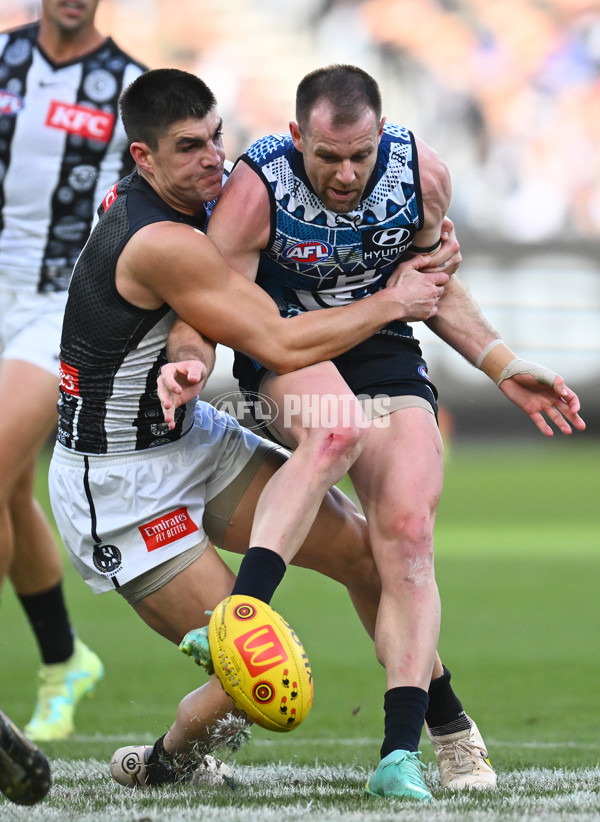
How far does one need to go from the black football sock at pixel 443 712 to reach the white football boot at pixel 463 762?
2cm

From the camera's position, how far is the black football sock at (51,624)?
17.3 feet

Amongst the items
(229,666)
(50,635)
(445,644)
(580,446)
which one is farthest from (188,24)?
(229,666)

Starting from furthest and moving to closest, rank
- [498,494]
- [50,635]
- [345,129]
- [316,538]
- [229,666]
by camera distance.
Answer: [498,494] → [50,635] → [316,538] → [345,129] → [229,666]

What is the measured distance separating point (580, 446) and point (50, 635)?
21.6 m

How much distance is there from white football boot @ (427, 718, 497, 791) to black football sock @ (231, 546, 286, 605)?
31.3 inches

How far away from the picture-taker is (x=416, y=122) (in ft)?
82.5

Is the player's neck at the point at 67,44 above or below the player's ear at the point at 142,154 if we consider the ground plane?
above

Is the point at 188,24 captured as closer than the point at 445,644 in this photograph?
No

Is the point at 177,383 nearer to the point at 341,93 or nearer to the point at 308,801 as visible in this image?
the point at 341,93

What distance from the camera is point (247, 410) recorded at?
409 cm

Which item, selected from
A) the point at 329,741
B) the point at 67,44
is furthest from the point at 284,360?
the point at 67,44

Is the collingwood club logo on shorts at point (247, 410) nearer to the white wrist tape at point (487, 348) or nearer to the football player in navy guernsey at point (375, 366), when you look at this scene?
the football player in navy guernsey at point (375, 366)

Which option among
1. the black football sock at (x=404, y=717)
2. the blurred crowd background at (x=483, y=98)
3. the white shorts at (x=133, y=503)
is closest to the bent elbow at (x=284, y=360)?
the white shorts at (x=133, y=503)

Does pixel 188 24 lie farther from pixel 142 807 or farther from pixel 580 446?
pixel 142 807
